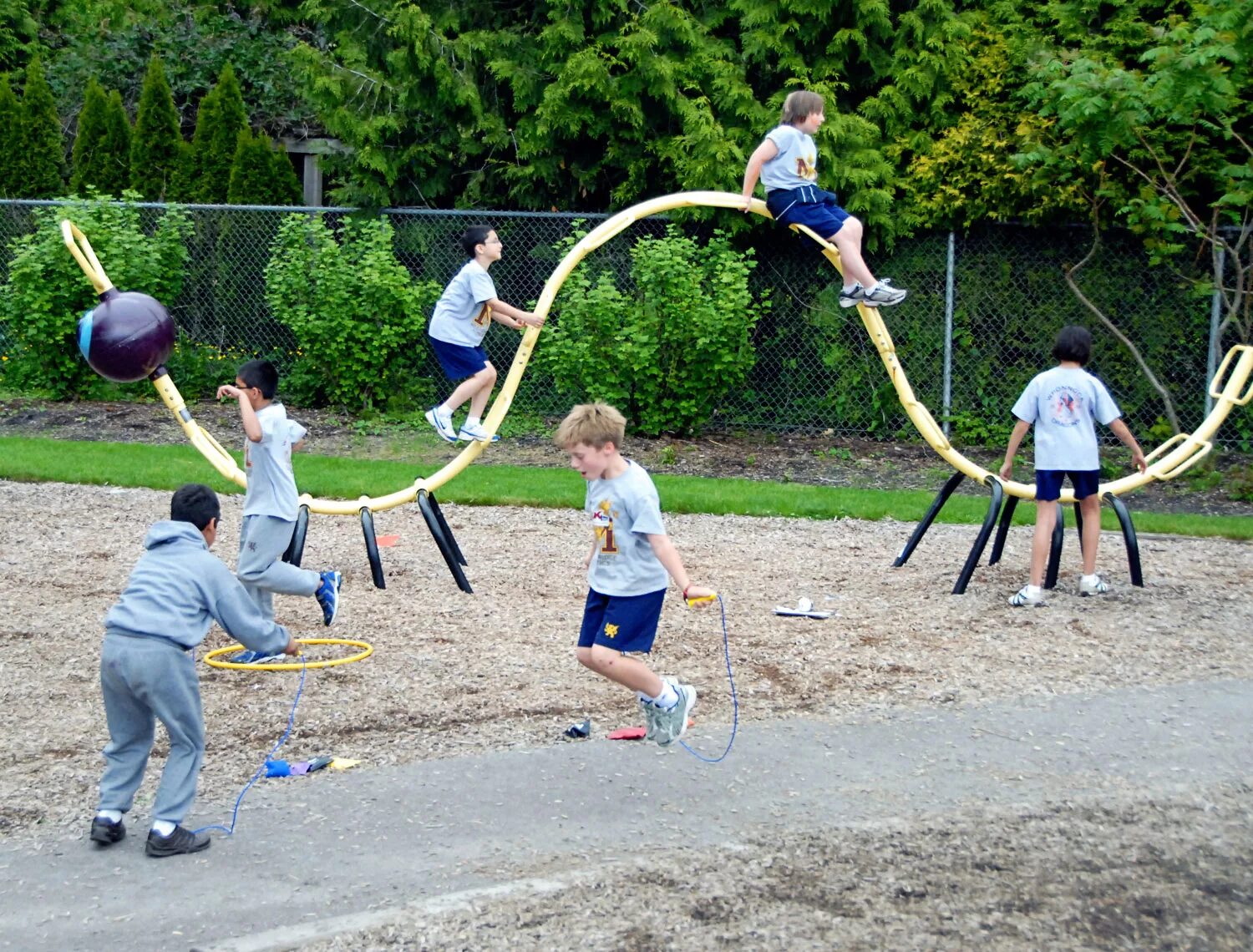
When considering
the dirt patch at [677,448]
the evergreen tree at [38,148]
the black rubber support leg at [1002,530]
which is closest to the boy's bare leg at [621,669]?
the black rubber support leg at [1002,530]

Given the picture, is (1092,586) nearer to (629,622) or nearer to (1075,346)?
(1075,346)

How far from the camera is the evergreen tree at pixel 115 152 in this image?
728 inches

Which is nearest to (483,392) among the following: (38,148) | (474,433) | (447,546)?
(474,433)

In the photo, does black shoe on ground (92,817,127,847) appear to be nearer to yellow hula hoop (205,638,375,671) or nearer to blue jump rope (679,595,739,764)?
yellow hula hoop (205,638,375,671)

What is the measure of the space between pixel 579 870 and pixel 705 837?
0.55m

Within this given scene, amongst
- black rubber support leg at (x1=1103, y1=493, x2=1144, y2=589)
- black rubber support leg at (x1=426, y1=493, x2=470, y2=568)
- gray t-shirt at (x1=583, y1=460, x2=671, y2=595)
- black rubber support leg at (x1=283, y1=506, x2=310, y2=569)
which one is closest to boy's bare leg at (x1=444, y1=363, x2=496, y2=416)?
black rubber support leg at (x1=426, y1=493, x2=470, y2=568)

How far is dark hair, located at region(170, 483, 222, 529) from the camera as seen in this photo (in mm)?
5055

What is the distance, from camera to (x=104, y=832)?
4.84m

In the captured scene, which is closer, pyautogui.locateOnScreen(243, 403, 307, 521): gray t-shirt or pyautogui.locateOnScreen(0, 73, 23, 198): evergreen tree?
pyautogui.locateOnScreen(243, 403, 307, 521): gray t-shirt

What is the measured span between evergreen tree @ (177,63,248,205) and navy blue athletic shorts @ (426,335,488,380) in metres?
9.70

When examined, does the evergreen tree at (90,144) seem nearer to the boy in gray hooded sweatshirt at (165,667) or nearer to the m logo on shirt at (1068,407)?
the m logo on shirt at (1068,407)

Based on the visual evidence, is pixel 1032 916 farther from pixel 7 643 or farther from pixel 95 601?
pixel 95 601

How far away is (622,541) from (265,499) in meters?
2.67

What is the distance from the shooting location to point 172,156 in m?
18.4
